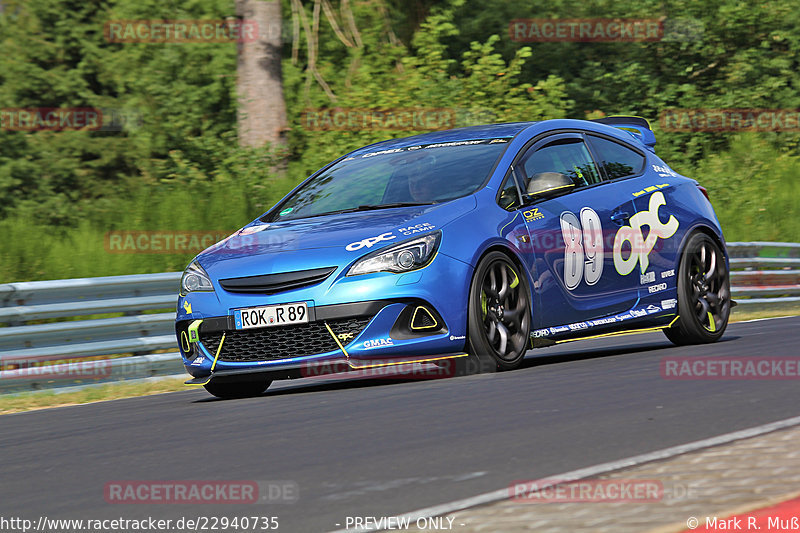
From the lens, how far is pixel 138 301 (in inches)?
385

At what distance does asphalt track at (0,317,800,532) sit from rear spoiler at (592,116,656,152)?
8.50 feet

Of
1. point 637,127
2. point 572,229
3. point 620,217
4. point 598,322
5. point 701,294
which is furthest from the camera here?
point 637,127

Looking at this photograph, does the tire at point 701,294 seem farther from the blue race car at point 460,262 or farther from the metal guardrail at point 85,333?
the metal guardrail at point 85,333

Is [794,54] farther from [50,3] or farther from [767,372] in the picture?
[767,372]

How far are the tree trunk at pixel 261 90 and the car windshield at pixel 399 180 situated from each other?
7.35 m

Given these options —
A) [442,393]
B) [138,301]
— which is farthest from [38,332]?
[442,393]

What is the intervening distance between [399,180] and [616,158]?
1.90 metres

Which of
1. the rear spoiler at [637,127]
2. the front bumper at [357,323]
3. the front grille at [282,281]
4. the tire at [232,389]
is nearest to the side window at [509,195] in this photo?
the front bumper at [357,323]

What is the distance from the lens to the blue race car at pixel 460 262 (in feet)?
23.6

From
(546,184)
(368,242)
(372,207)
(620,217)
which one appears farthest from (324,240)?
(620,217)

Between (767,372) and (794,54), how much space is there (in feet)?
69.9

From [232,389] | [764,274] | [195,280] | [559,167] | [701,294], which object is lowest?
[764,274]

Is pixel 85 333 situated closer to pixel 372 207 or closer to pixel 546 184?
pixel 372 207

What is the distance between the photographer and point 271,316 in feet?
23.7
